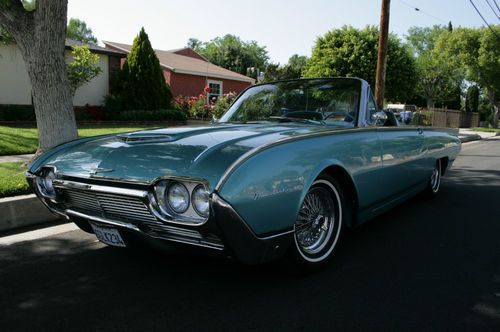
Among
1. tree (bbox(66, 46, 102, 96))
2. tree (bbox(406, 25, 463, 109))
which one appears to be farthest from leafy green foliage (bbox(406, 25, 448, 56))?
tree (bbox(66, 46, 102, 96))

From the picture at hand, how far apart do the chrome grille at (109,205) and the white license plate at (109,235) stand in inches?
4.2

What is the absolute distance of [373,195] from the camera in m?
3.81

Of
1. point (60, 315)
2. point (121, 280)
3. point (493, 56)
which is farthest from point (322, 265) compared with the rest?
point (493, 56)

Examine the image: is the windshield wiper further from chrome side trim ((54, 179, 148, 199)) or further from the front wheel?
chrome side trim ((54, 179, 148, 199))

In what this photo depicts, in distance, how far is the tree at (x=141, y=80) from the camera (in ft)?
57.1

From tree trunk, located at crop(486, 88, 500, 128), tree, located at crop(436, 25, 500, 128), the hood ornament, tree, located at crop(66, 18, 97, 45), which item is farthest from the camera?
tree, located at crop(66, 18, 97, 45)

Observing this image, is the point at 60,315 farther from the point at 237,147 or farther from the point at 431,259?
the point at 431,259

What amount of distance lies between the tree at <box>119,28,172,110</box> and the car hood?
14.4 meters

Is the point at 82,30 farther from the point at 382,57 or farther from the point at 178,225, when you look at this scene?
the point at 178,225

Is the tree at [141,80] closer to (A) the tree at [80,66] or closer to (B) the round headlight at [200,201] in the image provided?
(A) the tree at [80,66]

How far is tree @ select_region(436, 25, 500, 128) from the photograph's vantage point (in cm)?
3161

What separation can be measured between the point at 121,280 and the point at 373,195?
7.05 feet

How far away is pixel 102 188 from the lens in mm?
2756

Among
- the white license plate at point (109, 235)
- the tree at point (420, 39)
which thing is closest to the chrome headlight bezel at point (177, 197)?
the white license plate at point (109, 235)
